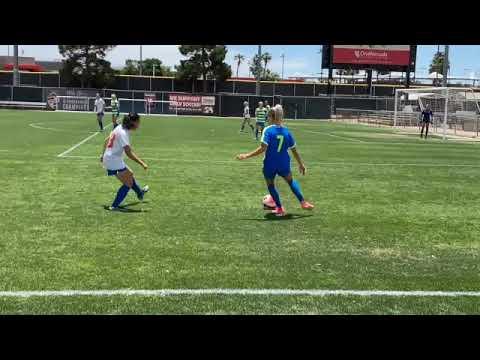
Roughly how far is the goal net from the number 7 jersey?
50.9m

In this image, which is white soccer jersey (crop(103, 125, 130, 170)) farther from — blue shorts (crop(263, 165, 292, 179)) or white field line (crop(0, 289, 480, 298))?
white field line (crop(0, 289, 480, 298))

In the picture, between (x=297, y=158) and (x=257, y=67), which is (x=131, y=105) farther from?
(x=297, y=158)

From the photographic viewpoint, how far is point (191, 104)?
6125 cm

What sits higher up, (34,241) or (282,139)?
(282,139)

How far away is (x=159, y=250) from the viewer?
6895 millimetres

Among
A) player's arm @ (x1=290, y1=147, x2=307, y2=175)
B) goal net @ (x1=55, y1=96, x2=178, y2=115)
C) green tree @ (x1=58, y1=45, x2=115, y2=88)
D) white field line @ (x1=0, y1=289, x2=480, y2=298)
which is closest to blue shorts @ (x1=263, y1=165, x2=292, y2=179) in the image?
player's arm @ (x1=290, y1=147, x2=307, y2=175)

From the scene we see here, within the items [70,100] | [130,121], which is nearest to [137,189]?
[130,121]

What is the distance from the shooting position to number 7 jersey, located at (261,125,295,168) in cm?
927

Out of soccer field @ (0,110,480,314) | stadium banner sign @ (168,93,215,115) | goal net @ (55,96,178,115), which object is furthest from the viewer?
stadium banner sign @ (168,93,215,115)

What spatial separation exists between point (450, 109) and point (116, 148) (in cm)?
4413

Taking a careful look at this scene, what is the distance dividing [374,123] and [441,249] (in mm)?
50651

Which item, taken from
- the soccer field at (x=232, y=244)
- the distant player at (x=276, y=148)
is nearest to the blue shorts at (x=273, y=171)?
the distant player at (x=276, y=148)
